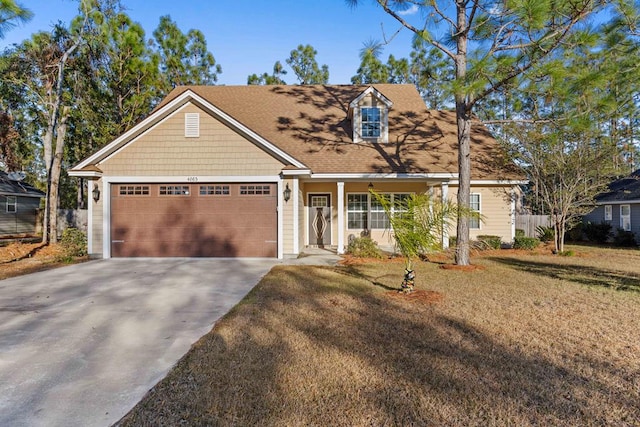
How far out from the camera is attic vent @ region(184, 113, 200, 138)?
11469mm

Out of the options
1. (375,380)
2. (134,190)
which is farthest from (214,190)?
(375,380)

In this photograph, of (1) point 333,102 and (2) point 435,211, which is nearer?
(2) point 435,211

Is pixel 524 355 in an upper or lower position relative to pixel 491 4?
lower

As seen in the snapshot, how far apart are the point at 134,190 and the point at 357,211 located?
7.98m

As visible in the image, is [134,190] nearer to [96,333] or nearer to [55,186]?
[55,186]

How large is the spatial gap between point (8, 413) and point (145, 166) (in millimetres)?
9672

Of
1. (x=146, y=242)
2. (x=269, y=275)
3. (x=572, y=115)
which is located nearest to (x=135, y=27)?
(x=146, y=242)

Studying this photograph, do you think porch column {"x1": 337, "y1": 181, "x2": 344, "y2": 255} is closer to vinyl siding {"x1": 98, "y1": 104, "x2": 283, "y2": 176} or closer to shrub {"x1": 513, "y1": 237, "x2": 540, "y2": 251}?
vinyl siding {"x1": 98, "y1": 104, "x2": 283, "y2": 176}

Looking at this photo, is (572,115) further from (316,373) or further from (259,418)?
(259,418)

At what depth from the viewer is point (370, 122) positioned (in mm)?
14062

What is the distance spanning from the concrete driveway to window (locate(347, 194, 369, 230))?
5836 millimetres

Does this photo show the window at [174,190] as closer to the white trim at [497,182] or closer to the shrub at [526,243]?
the white trim at [497,182]

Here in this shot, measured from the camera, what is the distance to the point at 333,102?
16.1 meters

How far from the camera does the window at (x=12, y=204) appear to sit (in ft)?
71.5
